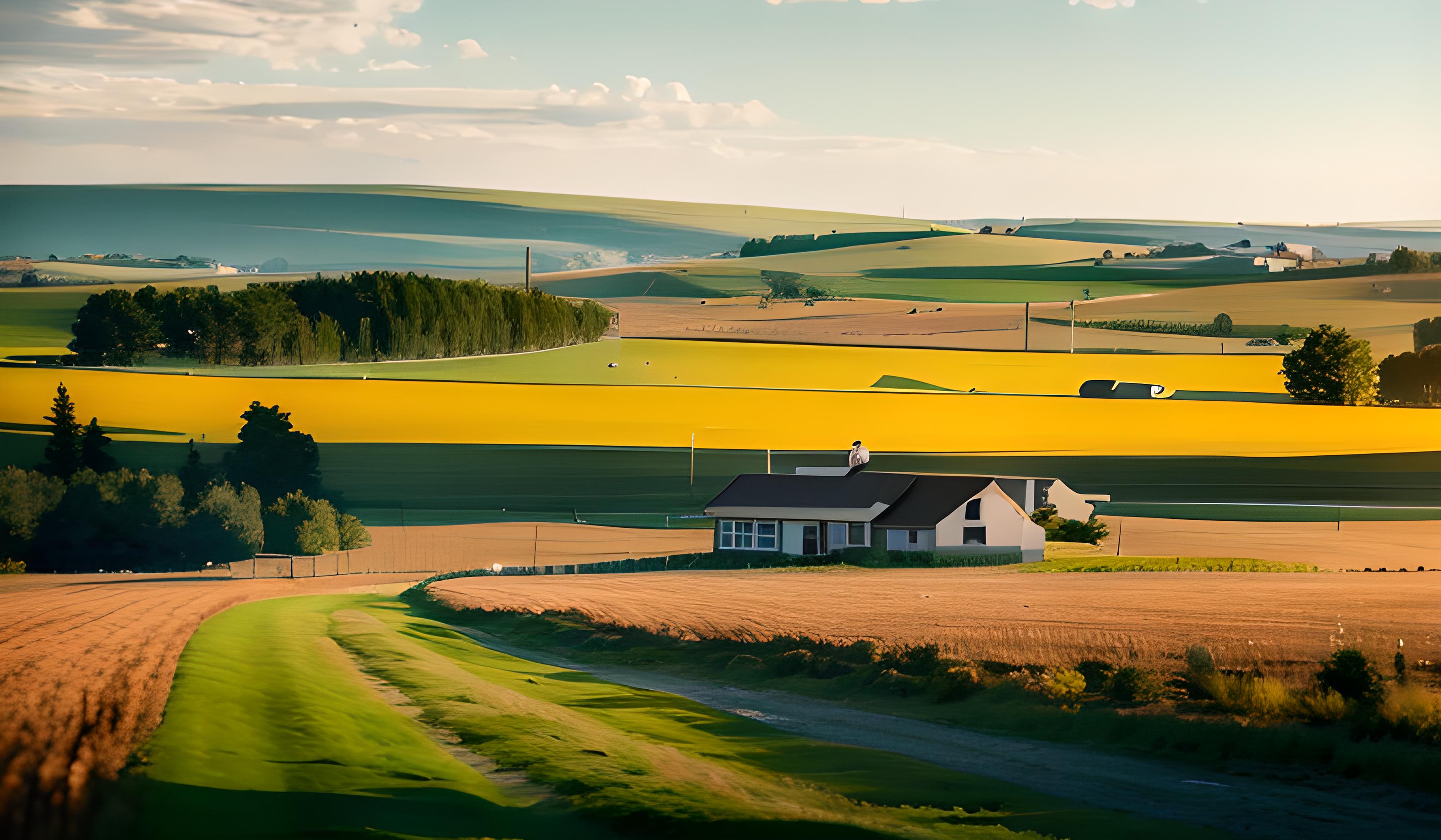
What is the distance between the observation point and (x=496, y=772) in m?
14.8

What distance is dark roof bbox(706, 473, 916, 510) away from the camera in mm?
49281

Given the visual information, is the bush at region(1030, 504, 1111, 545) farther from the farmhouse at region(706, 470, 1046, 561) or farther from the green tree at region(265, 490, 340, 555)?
the green tree at region(265, 490, 340, 555)

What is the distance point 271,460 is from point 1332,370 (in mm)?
53257

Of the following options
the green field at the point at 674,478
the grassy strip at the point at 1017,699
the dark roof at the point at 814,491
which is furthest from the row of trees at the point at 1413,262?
the grassy strip at the point at 1017,699

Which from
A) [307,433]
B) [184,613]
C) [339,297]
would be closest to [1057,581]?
[184,613]

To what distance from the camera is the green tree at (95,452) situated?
5484cm

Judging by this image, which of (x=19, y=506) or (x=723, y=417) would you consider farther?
(x=723, y=417)

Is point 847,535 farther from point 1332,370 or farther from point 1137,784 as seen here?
point 1332,370

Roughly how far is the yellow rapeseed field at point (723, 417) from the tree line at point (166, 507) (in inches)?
174

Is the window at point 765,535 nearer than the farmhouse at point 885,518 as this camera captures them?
No

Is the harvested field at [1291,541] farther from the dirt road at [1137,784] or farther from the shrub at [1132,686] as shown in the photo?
the dirt road at [1137,784]

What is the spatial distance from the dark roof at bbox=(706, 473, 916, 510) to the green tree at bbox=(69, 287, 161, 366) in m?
34.7

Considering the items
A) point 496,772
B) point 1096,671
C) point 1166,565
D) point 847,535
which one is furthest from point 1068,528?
point 496,772

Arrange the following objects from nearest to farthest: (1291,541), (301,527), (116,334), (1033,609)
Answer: (1033,609), (1291,541), (301,527), (116,334)
